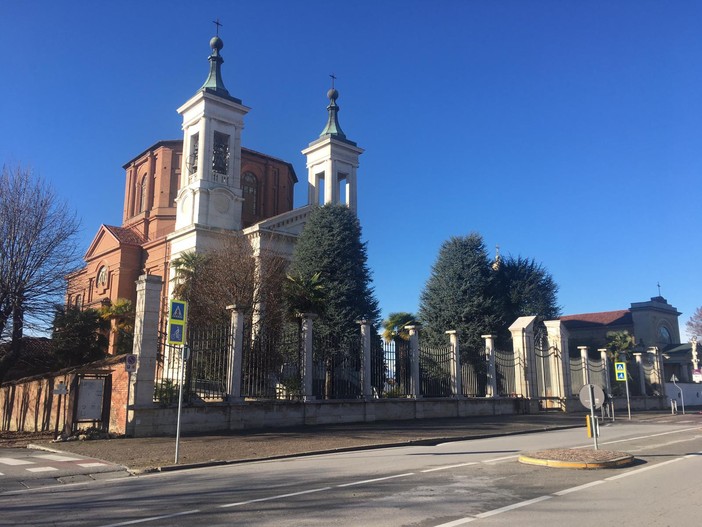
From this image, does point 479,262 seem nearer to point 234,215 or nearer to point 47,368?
point 234,215

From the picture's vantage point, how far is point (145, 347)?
52.4 ft

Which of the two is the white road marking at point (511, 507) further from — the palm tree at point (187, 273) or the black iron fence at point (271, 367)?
the palm tree at point (187, 273)

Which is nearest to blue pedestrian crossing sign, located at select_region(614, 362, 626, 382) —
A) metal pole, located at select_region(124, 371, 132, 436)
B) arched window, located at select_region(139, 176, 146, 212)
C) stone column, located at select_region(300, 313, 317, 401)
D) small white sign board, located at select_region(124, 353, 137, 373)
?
stone column, located at select_region(300, 313, 317, 401)

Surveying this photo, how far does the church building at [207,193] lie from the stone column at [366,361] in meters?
17.3

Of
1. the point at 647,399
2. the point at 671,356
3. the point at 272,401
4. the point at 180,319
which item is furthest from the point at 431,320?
the point at 671,356

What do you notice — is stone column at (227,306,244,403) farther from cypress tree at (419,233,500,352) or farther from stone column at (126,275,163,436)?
cypress tree at (419,233,500,352)

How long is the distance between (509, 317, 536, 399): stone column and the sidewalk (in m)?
5.86

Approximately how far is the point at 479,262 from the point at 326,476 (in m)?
28.2

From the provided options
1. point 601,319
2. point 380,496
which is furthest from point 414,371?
point 601,319

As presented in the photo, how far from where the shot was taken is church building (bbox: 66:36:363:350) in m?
40.4

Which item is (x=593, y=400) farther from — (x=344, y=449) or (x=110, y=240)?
(x=110, y=240)

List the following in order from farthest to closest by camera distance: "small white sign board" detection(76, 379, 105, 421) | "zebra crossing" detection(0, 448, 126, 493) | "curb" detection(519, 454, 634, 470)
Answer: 1. "small white sign board" detection(76, 379, 105, 421)
2. "curb" detection(519, 454, 634, 470)
3. "zebra crossing" detection(0, 448, 126, 493)

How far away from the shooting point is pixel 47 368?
92.5 ft

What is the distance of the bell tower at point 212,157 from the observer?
40250 mm
